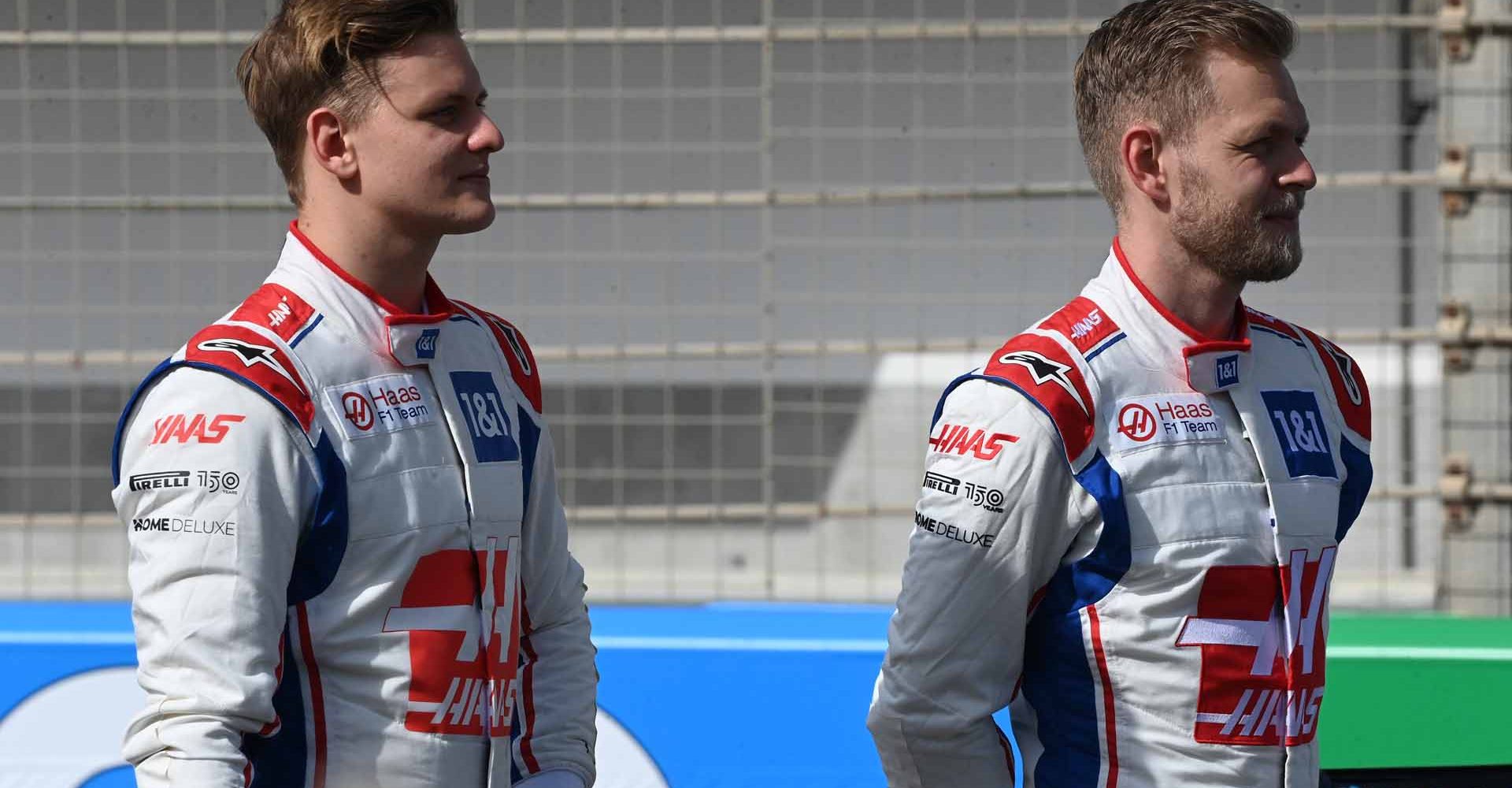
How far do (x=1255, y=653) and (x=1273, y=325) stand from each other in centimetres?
51

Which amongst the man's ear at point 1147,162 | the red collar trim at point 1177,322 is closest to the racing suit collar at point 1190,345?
the red collar trim at point 1177,322

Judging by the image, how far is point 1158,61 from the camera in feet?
7.27

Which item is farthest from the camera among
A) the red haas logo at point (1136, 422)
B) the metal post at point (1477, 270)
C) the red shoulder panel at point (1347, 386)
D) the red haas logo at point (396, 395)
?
the metal post at point (1477, 270)

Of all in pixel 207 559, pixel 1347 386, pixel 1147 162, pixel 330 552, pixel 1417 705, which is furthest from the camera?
pixel 1417 705

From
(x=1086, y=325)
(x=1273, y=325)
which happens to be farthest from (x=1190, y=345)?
(x=1273, y=325)

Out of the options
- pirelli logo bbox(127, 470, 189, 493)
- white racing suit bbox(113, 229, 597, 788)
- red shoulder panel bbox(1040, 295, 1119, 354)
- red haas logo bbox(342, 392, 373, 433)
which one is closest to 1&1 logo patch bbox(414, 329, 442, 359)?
white racing suit bbox(113, 229, 597, 788)

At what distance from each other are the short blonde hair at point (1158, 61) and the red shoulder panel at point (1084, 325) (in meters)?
0.15

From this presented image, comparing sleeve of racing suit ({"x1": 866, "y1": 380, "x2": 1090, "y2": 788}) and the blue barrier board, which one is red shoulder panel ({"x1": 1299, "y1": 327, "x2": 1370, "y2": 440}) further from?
the blue barrier board

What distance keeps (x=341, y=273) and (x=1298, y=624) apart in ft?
4.05

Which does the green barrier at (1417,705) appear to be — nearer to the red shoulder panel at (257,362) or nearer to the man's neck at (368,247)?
the man's neck at (368,247)

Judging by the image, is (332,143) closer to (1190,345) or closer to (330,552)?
(330,552)

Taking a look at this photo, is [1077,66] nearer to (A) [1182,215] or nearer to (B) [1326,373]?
(A) [1182,215]

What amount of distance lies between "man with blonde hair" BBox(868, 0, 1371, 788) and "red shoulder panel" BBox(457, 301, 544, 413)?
530 mm

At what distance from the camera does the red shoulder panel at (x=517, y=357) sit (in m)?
2.27
